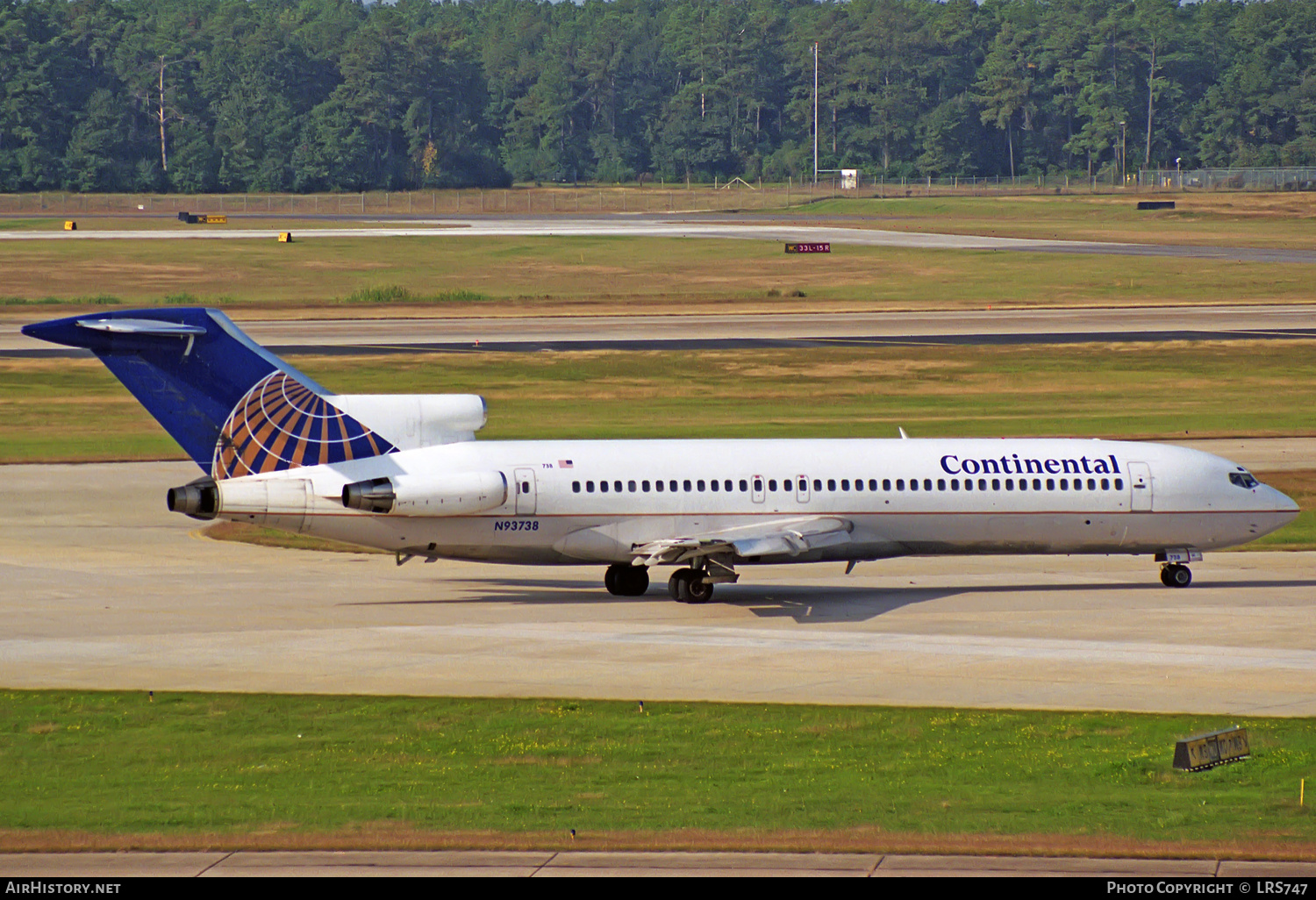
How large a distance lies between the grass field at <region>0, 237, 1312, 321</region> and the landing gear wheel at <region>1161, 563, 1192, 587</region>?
65070 mm

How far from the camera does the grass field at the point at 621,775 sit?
20.5m

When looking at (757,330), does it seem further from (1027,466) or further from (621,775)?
(621,775)

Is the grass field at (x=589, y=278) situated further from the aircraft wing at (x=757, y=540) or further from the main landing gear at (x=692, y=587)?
the main landing gear at (x=692, y=587)

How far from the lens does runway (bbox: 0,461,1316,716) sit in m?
30.4

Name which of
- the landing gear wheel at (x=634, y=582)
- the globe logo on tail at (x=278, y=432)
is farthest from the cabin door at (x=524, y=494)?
the globe logo on tail at (x=278, y=432)

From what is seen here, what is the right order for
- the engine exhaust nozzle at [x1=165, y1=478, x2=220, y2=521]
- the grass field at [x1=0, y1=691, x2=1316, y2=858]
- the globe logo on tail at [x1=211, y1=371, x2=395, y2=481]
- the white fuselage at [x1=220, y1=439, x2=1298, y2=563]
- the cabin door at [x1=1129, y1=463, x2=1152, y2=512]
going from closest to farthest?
the grass field at [x1=0, y1=691, x2=1316, y2=858] < the engine exhaust nozzle at [x1=165, y1=478, x2=220, y2=521] < the globe logo on tail at [x1=211, y1=371, x2=395, y2=481] < the white fuselage at [x1=220, y1=439, x2=1298, y2=563] < the cabin door at [x1=1129, y1=463, x2=1152, y2=512]

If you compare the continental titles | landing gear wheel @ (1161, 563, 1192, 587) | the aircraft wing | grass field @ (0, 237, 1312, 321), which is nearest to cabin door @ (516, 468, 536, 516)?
the aircraft wing

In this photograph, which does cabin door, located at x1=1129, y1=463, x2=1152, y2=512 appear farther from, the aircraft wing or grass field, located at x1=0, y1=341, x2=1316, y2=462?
grass field, located at x1=0, y1=341, x2=1316, y2=462

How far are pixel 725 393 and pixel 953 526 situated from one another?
36984 mm

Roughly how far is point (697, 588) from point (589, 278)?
8845 cm

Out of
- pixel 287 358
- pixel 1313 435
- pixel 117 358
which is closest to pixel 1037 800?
pixel 117 358

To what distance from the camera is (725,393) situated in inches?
2982

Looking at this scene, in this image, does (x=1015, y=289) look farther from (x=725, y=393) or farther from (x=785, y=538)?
(x=785, y=538)

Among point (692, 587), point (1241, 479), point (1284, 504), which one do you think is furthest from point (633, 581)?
point (1284, 504)
